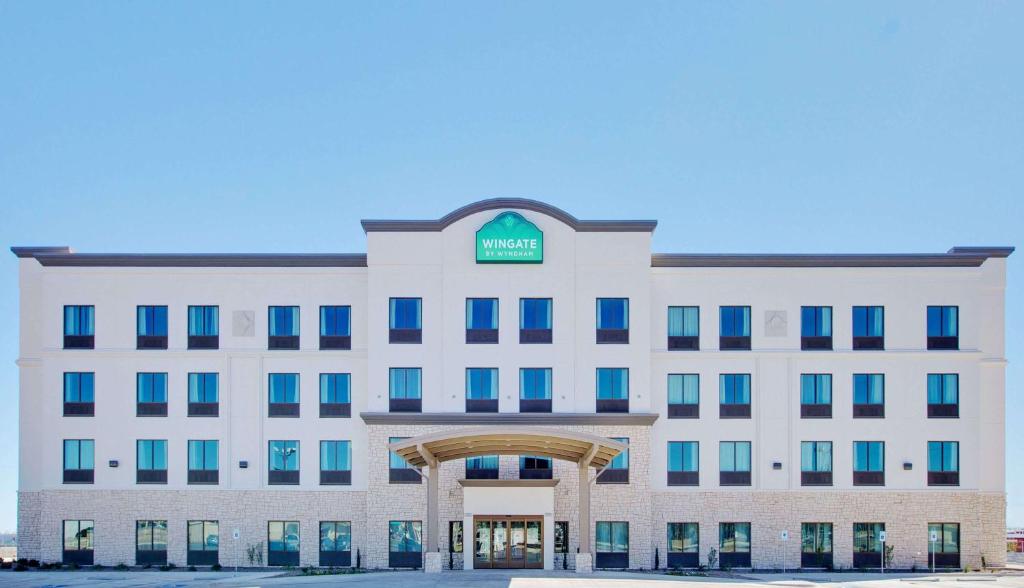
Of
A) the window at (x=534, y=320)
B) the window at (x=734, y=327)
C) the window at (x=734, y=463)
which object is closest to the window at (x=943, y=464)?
the window at (x=734, y=463)

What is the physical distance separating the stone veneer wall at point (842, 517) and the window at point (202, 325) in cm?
1863

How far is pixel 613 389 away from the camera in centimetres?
3581

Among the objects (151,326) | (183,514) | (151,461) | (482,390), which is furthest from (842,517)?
(151,326)

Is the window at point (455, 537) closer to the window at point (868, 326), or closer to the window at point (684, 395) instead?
the window at point (684, 395)

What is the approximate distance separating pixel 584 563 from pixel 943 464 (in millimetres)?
15007

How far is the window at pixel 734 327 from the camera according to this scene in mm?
36906

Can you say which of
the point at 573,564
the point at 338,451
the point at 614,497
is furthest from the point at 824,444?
the point at 338,451

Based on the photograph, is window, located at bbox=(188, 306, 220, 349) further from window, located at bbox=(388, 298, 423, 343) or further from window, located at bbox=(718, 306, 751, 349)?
window, located at bbox=(718, 306, 751, 349)

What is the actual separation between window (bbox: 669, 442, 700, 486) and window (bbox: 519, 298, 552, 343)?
6676mm

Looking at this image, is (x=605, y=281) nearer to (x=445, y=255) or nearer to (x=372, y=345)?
(x=445, y=255)

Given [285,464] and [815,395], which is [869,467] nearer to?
[815,395]

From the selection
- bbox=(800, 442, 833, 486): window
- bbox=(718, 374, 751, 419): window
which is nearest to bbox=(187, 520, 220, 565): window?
bbox=(718, 374, 751, 419): window

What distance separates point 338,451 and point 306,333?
189 inches

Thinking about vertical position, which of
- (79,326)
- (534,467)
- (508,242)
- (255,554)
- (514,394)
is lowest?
(255,554)
